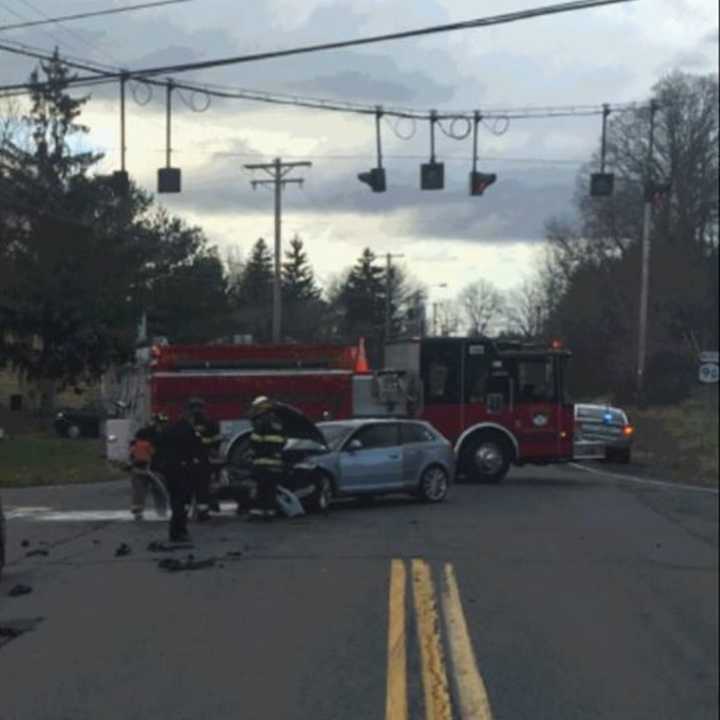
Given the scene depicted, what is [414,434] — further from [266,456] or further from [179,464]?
[179,464]

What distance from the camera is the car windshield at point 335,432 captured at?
1930cm

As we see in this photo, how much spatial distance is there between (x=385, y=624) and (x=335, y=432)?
35.7 feet

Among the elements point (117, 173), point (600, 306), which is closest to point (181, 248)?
point (117, 173)

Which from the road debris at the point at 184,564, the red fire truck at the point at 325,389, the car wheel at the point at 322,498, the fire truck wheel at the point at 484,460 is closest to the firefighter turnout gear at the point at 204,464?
the red fire truck at the point at 325,389

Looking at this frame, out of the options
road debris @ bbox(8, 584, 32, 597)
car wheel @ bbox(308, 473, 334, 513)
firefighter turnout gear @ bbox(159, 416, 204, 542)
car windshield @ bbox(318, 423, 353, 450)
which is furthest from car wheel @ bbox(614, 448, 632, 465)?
car windshield @ bbox(318, 423, 353, 450)

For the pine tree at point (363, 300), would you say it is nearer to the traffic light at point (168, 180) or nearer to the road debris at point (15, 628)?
the traffic light at point (168, 180)

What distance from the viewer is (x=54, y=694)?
23.0 feet

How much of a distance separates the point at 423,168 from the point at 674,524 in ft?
40.1

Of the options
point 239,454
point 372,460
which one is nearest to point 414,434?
point 372,460

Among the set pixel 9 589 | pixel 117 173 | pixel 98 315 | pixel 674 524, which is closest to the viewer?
pixel 674 524

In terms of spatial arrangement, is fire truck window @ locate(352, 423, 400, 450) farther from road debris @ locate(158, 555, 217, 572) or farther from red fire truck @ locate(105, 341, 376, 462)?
road debris @ locate(158, 555, 217, 572)

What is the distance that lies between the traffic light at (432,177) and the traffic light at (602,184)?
894 cm

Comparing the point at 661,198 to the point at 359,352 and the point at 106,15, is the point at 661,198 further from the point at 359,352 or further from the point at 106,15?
the point at 359,352

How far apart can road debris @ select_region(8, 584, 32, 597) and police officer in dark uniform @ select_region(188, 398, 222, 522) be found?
520cm
